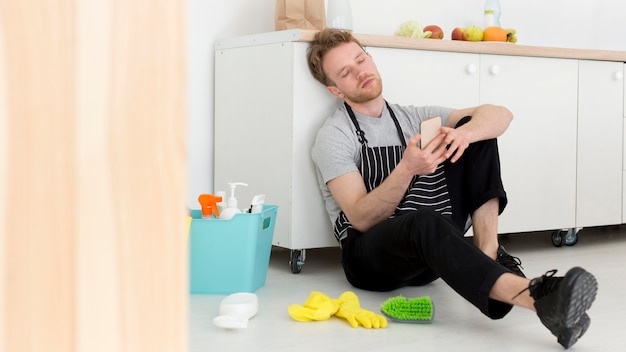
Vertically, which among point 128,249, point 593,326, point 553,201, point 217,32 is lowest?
point 593,326

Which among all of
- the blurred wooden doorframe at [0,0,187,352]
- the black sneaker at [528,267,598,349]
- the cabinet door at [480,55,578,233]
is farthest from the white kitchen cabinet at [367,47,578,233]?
the blurred wooden doorframe at [0,0,187,352]

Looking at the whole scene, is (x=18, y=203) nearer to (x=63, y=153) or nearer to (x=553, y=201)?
(x=63, y=153)

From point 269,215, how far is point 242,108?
0.56m

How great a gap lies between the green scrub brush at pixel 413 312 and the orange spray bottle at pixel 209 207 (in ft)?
1.96

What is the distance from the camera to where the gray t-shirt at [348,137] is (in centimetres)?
225

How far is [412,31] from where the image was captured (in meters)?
2.71

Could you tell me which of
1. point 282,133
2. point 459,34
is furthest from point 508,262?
point 459,34

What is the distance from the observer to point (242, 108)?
2.67m

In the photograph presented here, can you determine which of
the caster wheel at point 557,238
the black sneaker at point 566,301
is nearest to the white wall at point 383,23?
the caster wheel at point 557,238

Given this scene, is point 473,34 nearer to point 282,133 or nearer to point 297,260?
point 282,133

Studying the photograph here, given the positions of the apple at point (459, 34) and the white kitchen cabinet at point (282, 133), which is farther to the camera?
the apple at point (459, 34)

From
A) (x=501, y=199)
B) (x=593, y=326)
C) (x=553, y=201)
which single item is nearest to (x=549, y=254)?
(x=553, y=201)

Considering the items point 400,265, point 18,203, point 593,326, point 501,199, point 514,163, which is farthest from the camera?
point 514,163

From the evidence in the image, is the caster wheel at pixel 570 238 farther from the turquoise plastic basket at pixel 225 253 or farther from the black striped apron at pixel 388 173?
the turquoise plastic basket at pixel 225 253
